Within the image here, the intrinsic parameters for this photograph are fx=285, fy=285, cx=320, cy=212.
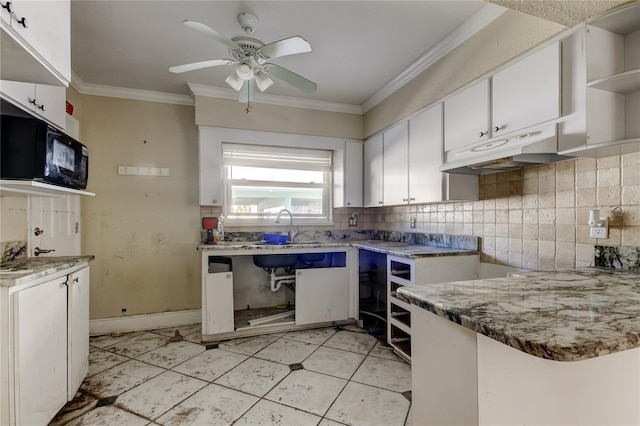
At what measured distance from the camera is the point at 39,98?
5.99 ft

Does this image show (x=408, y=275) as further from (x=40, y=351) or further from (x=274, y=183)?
(x=40, y=351)

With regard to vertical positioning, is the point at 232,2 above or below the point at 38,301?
above

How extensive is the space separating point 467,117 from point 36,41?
94.4 inches

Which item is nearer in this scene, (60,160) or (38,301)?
(38,301)

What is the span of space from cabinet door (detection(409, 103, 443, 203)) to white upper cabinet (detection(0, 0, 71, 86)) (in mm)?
2391

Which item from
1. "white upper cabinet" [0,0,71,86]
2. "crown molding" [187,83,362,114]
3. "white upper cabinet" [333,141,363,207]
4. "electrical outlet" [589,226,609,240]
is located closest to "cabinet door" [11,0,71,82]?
"white upper cabinet" [0,0,71,86]

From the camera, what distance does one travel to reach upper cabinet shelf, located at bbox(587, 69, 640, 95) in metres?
1.21

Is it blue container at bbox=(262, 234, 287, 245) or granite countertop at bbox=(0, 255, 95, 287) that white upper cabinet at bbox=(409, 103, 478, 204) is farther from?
granite countertop at bbox=(0, 255, 95, 287)

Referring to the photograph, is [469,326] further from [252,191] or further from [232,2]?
[252,191]

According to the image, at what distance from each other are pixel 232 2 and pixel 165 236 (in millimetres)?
2411

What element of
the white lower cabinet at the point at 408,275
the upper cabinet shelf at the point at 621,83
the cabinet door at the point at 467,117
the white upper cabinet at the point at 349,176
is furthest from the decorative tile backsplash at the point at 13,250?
the upper cabinet shelf at the point at 621,83

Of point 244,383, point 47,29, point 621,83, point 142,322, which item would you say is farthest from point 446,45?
point 142,322

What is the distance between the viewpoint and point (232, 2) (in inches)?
71.4

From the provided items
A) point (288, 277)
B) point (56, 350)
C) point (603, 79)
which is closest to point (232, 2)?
point (603, 79)
